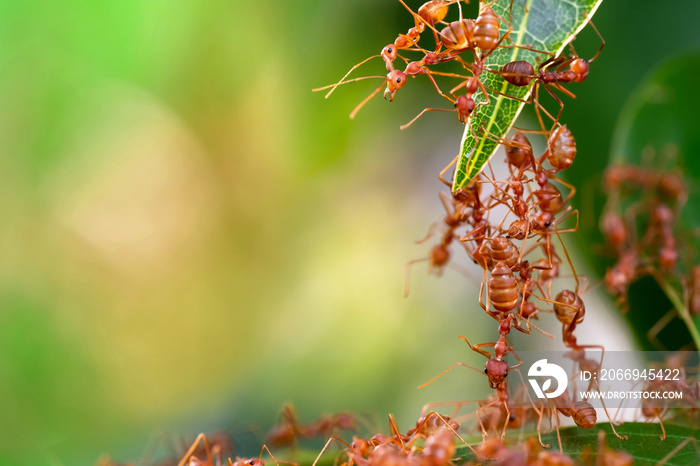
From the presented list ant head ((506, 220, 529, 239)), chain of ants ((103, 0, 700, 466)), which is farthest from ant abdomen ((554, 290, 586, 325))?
ant head ((506, 220, 529, 239))

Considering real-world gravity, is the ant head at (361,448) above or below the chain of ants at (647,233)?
below

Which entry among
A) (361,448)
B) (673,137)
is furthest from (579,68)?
(361,448)

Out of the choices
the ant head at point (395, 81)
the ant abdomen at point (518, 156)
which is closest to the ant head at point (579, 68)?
the ant abdomen at point (518, 156)

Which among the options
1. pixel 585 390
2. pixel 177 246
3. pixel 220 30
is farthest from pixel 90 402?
pixel 585 390

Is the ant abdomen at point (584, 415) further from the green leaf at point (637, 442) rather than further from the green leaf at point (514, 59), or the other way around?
the green leaf at point (514, 59)

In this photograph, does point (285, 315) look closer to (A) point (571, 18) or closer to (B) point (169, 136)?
(B) point (169, 136)
